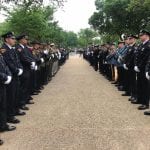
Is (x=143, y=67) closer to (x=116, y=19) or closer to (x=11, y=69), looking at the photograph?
(x=11, y=69)

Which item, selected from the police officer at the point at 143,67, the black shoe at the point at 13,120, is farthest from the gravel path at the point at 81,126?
the police officer at the point at 143,67

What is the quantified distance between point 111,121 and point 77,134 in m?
1.57

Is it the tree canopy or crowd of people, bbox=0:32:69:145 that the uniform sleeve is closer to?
crowd of people, bbox=0:32:69:145

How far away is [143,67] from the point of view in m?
12.8

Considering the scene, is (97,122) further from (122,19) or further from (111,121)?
(122,19)

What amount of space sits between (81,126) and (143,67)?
10.8ft

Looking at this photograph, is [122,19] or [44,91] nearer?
Answer: [44,91]

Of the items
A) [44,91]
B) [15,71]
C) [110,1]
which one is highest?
[110,1]

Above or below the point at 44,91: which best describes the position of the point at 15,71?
above

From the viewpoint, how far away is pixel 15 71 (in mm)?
10953

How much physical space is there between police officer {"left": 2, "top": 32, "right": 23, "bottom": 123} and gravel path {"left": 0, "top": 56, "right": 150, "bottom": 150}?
0.32 m

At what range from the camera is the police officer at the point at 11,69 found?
424 inches

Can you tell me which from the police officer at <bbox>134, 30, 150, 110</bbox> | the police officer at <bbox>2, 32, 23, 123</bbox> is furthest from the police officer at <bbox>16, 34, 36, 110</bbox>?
the police officer at <bbox>134, 30, 150, 110</bbox>

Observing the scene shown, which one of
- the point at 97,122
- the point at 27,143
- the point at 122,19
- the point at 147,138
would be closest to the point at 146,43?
the point at 97,122
